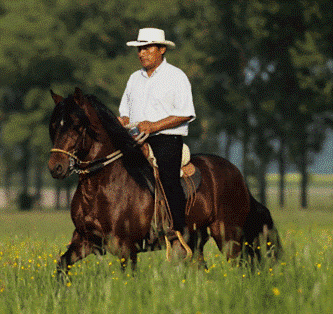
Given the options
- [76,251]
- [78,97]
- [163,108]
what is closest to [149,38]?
[163,108]

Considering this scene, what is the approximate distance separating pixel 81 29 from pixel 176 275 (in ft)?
135

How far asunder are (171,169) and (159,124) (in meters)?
0.55

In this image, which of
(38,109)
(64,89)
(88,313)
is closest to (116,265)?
(88,313)

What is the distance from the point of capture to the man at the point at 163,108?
23.5 feet

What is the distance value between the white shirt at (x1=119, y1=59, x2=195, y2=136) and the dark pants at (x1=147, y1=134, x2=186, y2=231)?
0.41ft

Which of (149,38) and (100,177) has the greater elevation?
(149,38)

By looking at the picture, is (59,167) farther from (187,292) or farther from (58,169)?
(187,292)

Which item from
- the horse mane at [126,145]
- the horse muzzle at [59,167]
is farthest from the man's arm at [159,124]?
the horse muzzle at [59,167]

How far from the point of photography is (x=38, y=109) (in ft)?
154

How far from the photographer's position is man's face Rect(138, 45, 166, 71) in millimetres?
7203

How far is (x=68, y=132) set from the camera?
659cm

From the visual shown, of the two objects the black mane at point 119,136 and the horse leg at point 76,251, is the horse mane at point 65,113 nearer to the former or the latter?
the black mane at point 119,136

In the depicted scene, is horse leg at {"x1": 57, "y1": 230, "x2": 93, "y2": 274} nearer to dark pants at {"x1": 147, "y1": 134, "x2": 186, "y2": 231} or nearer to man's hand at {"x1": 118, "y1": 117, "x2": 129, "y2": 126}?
dark pants at {"x1": 147, "y1": 134, "x2": 186, "y2": 231}

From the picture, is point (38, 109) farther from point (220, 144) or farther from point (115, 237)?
point (115, 237)
